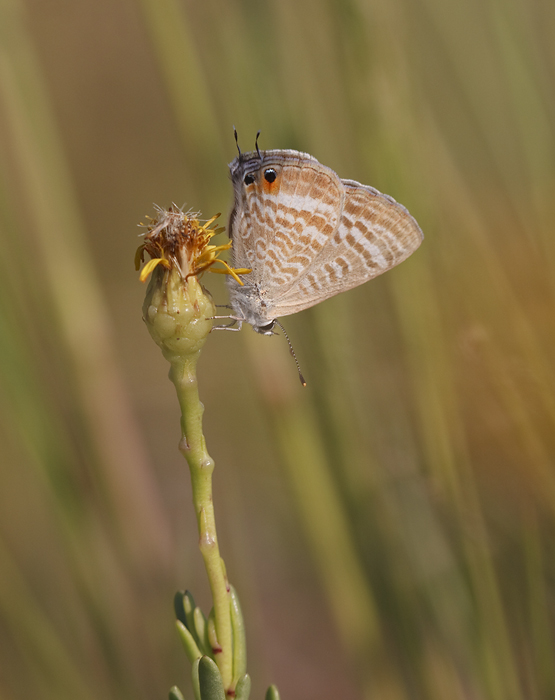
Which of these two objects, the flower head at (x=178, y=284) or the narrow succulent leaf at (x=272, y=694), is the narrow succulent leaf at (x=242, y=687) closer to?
the narrow succulent leaf at (x=272, y=694)

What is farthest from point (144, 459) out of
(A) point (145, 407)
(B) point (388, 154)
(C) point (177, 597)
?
(A) point (145, 407)

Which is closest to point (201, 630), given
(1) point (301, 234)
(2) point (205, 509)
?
(2) point (205, 509)

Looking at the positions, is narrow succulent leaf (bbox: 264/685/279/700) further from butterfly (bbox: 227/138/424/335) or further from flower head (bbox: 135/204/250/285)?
butterfly (bbox: 227/138/424/335)

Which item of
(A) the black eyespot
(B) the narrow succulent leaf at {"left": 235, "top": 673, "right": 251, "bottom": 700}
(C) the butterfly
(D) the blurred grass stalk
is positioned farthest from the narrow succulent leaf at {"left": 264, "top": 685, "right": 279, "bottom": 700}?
(A) the black eyespot

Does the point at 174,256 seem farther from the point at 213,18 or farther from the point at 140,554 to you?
the point at 140,554

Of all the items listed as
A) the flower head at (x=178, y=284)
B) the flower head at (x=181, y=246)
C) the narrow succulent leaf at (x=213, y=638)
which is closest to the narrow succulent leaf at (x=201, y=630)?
the narrow succulent leaf at (x=213, y=638)

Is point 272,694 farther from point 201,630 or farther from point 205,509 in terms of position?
point 205,509
